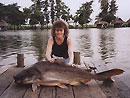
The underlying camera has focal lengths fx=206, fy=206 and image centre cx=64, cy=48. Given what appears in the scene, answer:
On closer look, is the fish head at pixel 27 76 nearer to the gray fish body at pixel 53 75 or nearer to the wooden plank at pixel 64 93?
the gray fish body at pixel 53 75

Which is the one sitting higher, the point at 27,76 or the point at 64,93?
the point at 27,76

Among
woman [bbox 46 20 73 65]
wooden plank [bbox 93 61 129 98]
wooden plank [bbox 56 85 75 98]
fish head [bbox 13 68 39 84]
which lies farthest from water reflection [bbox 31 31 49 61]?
wooden plank [bbox 56 85 75 98]

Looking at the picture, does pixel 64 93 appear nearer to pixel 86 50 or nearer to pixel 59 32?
pixel 59 32

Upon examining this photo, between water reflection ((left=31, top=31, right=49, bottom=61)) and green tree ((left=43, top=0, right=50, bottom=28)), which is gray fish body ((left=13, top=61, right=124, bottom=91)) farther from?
green tree ((left=43, top=0, right=50, bottom=28))

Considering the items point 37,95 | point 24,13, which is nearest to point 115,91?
point 37,95

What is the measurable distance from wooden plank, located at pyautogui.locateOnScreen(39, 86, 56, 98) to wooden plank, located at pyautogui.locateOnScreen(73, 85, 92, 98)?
39 cm

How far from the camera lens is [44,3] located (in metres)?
69.6

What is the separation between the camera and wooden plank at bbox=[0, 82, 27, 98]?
3.45m

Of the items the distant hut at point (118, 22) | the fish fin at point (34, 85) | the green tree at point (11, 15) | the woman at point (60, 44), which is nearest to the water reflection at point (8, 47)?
the woman at point (60, 44)

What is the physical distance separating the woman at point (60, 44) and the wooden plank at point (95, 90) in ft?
2.08

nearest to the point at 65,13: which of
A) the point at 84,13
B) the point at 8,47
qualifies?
the point at 84,13

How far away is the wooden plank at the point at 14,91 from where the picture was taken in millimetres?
3454

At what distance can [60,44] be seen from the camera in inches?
177

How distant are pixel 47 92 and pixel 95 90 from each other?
857 mm
